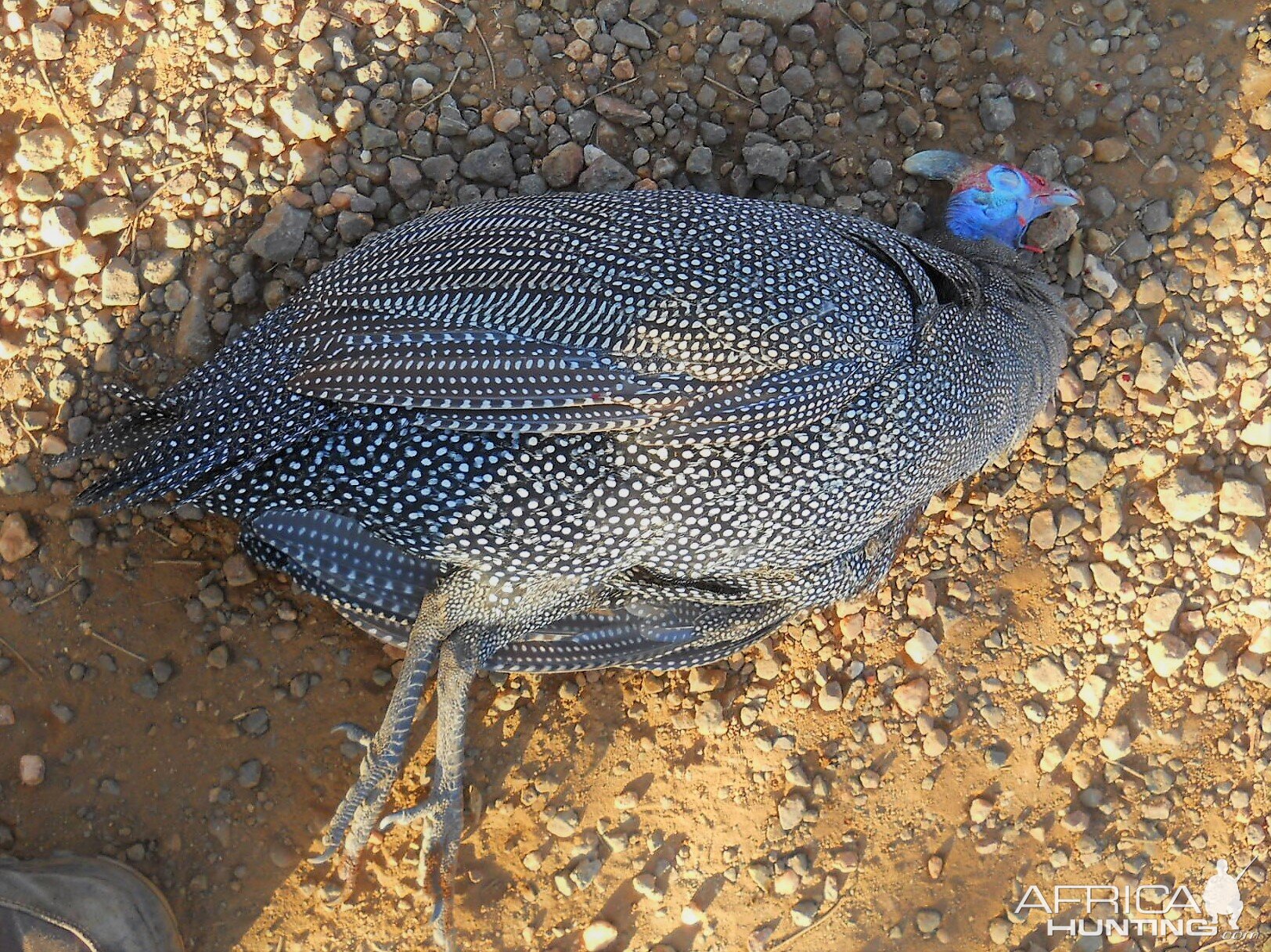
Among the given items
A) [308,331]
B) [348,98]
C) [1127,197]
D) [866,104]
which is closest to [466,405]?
[308,331]

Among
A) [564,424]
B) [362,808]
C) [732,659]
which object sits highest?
[564,424]

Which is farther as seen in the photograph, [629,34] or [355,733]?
[629,34]

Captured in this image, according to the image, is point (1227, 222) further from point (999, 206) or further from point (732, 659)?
point (732, 659)

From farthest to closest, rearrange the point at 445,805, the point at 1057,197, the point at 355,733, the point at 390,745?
the point at 1057,197 → the point at 355,733 → the point at 445,805 → the point at 390,745

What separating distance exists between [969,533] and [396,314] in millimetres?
2000

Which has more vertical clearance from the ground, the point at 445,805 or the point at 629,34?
the point at 629,34

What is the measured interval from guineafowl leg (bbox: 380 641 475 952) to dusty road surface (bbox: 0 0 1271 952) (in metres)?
0.14

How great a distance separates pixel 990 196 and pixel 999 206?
44mm

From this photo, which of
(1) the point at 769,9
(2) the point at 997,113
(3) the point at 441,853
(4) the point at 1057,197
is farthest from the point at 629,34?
(3) the point at 441,853

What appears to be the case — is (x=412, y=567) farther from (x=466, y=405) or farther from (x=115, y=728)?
(x=115, y=728)

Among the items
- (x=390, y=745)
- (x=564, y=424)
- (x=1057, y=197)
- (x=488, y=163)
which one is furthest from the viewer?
(x=1057, y=197)

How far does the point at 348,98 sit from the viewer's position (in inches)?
113

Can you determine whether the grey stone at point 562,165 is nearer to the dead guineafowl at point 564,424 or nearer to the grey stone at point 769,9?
the dead guineafowl at point 564,424

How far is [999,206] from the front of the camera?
9.85 feet
